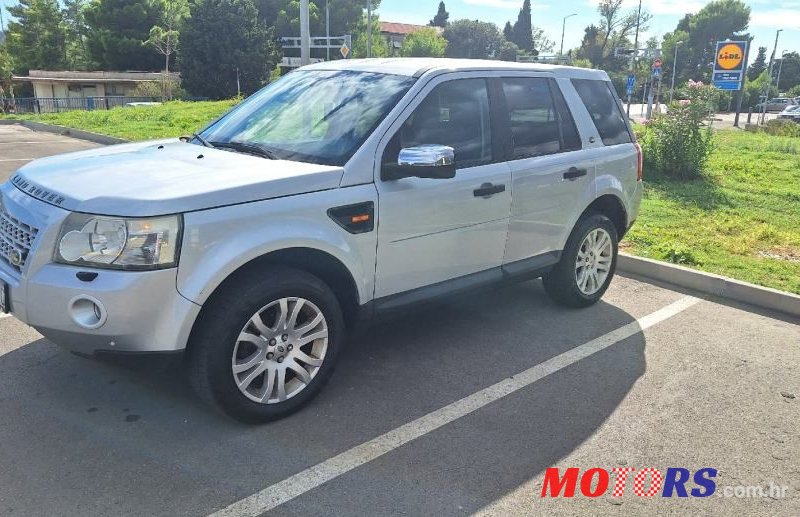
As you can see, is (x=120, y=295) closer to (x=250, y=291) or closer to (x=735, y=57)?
(x=250, y=291)

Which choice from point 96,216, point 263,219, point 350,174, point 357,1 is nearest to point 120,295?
point 96,216

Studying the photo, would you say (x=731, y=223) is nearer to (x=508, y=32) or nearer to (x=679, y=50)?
(x=679, y=50)

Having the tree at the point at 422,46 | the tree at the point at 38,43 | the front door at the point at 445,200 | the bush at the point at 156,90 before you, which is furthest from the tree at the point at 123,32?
the front door at the point at 445,200

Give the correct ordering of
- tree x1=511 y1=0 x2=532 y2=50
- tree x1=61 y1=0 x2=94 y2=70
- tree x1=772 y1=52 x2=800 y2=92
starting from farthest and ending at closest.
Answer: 1. tree x1=511 y1=0 x2=532 y2=50
2. tree x1=772 y1=52 x2=800 y2=92
3. tree x1=61 y1=0 x2=94 y2=70

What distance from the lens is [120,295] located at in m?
2.81

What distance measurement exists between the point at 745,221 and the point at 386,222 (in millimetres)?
6041

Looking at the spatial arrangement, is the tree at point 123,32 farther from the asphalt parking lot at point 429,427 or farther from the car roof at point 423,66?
the asphalt parking lot at point 429,427

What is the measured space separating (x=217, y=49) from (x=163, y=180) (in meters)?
45.0

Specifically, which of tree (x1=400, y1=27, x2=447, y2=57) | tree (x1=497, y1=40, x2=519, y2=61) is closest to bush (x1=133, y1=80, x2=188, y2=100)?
tree (x1=400, y1=27, x2=447, y2=57)

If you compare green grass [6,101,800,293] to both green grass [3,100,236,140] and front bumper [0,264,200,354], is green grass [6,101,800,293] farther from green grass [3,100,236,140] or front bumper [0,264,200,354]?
green grass [3,100,236,140]

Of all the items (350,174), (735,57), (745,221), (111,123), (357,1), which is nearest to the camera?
(350,174)

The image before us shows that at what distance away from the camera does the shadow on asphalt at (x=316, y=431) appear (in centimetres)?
278

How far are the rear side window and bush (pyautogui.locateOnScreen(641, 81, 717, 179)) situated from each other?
546 cm

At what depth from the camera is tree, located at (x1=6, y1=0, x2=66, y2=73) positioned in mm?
60312
